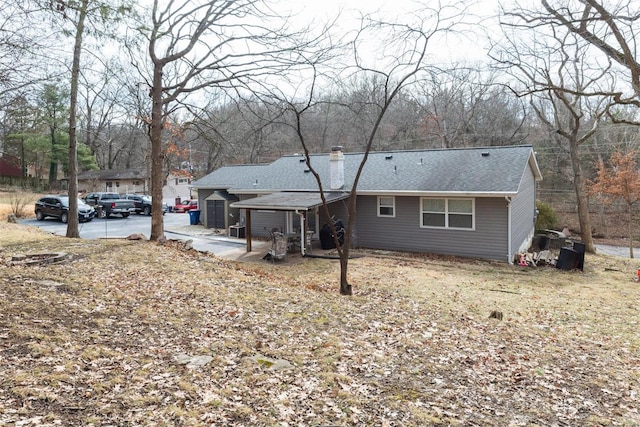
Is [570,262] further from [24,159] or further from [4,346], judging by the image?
[24,159]

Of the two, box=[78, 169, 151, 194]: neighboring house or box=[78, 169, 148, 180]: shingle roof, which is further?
box=[78, 169, 151, 194]: neighboring house

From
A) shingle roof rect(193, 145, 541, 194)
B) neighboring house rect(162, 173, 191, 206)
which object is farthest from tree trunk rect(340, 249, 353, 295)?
neighboring house rect(162, 173, 191, 206)

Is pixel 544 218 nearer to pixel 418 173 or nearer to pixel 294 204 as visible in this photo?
pixel 418 173

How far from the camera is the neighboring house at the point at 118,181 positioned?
40.9m

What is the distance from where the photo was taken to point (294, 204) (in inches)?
616

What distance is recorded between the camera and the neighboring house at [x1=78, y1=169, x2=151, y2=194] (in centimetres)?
4094

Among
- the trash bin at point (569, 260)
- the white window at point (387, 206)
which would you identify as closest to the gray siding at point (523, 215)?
the trash bin at point (569, 260)

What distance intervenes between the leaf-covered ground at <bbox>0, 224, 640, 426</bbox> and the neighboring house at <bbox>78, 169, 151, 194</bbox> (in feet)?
111

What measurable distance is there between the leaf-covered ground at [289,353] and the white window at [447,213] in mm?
5501

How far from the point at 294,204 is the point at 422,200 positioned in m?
4.83

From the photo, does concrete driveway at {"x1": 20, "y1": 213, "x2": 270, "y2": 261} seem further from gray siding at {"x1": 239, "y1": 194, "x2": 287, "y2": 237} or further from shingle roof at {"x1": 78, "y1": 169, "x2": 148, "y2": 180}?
shingle roof at {"x1": 78, "y1": 169, "x2": 148, "y2": 180}

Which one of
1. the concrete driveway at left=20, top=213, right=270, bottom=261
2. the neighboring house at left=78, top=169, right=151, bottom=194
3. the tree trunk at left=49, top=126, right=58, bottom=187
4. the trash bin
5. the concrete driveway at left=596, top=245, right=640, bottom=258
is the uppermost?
the tree trunk at left=49, top=126, right=58, bottom=187

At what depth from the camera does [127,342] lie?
5.02 m

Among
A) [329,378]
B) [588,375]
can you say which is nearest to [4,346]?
[329,378]
